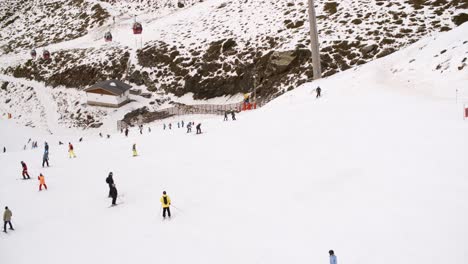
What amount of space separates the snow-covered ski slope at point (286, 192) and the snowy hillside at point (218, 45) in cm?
1852

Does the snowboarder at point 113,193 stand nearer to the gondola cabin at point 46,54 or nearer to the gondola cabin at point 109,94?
the gondola cabin at point 109,94

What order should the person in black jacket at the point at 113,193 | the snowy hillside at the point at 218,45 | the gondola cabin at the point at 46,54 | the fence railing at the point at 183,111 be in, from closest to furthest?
the person in black jacket at the point at 113,193 < the snowy hillside at the point at 218,45 < the fence railing at the point at 183,111 < the gondola cabin at the point at 46,54

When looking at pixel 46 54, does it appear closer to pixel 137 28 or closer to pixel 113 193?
pixel 137 28

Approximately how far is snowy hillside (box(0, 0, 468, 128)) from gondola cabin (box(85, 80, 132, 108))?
5.20ft

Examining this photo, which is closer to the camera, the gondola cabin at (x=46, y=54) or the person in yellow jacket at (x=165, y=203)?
the person in yellow jacket at (x=165, y=203)

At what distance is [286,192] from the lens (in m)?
15.8

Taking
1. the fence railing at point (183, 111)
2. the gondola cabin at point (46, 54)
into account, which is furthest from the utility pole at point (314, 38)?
the gondola cabin at point (46, 54)

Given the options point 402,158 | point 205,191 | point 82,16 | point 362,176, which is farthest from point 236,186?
point 82,16

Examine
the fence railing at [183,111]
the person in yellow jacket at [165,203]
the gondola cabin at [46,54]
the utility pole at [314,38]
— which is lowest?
the person in yellow jacket at [165,203]

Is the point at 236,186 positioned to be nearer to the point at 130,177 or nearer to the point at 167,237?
the point at 167,237

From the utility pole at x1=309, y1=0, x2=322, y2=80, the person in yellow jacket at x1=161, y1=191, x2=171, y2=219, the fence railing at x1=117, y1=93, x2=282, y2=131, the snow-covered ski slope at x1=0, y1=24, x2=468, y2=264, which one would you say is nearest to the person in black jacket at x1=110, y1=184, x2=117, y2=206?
the snow-covered ski slope at x1=0, y1=24, x2=468, y2=264

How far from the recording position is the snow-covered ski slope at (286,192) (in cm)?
1198

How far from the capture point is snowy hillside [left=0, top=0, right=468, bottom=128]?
45.5 meters

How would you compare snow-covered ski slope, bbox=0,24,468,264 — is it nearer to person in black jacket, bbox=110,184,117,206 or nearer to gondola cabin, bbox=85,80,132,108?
person in black jacket, bbox=110,184,117,206
